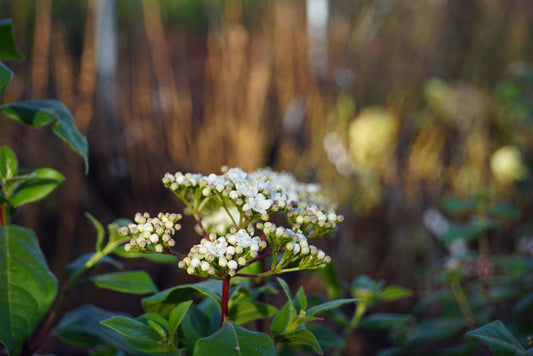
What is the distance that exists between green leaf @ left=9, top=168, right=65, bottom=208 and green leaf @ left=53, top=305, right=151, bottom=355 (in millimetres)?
223

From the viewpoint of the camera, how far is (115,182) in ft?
10.5

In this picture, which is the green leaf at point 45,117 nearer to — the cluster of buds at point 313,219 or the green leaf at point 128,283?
the green leaf at point 128,283

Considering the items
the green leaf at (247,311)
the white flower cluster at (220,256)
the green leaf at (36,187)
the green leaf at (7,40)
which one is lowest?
the green leaf at (247,311)

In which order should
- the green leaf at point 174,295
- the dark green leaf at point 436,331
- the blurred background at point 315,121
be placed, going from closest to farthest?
the green leaf at point 174,295 → the dark green leaf at point 436,331 → the blurred background at point 315,121

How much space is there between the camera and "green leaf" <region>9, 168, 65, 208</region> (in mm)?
774

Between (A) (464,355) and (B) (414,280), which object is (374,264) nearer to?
(B) (414,280)

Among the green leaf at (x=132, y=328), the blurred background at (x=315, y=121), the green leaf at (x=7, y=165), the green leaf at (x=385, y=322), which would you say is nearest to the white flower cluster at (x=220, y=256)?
the green leaf at (x=132, y=328)

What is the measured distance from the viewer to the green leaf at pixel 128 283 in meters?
0.79

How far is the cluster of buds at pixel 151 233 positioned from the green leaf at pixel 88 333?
7.7 inches

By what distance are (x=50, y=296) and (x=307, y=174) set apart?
241 cm

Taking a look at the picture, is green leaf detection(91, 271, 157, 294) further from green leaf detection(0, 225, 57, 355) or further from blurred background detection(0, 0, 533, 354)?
blurred background detection(0, 0, 533, 354)

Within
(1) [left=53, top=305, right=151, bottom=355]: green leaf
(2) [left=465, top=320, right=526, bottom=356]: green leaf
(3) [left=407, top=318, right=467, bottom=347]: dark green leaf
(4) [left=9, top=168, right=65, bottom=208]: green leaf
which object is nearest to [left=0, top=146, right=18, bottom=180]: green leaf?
(4) [left=9, top=168, right=65, bottom=208]: green leaf

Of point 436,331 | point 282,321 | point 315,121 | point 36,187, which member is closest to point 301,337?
point 282,321

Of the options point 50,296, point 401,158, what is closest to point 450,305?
point 50,296
